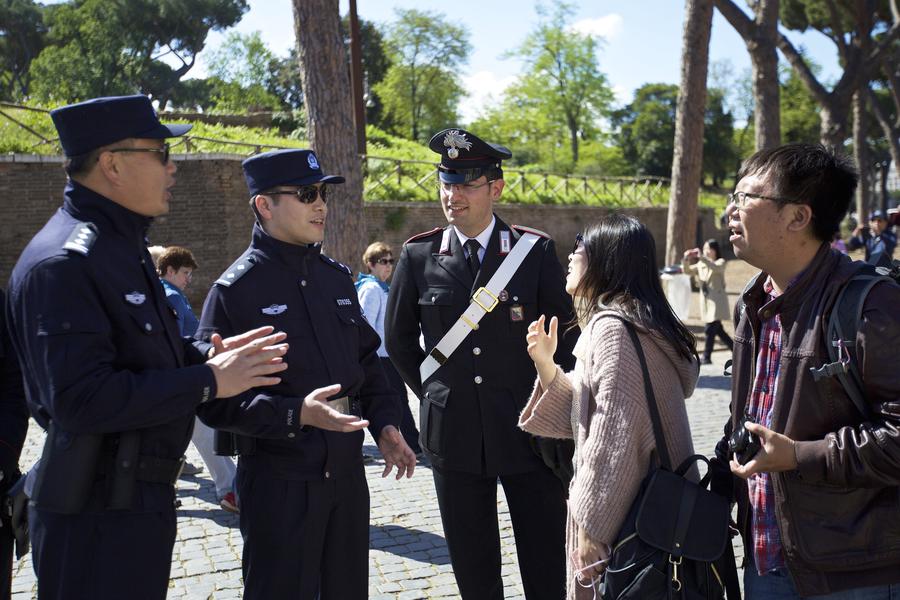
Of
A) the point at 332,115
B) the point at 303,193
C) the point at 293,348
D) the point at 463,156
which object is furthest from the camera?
the point at 332,115

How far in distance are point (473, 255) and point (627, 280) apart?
1253mm

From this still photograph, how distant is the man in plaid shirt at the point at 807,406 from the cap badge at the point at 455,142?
165 cm

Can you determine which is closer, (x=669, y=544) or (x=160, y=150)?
(x=669, y=544)

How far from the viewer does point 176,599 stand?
448 centimetres

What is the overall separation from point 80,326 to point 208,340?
0.84 metres

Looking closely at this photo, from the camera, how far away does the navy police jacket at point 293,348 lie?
2.96 metres

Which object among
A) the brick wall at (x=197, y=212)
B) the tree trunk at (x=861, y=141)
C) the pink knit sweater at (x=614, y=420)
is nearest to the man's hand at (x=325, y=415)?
the pink knit sweater at (x=614, y=420)

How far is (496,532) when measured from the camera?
377cm

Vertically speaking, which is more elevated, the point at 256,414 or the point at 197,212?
the point at 197,212

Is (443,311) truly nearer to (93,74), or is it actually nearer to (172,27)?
(93,74)

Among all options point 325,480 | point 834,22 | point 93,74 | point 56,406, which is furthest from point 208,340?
point 93,74

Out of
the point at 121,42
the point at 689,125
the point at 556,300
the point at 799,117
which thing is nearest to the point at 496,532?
the point at 556,300

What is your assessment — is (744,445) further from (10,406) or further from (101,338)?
(10,406)

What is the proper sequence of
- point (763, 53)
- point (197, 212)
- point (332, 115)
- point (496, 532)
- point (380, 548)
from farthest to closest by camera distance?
point (197, 212), point (763, 53), point (332, 115), point (380, 548), point (496, 532)
